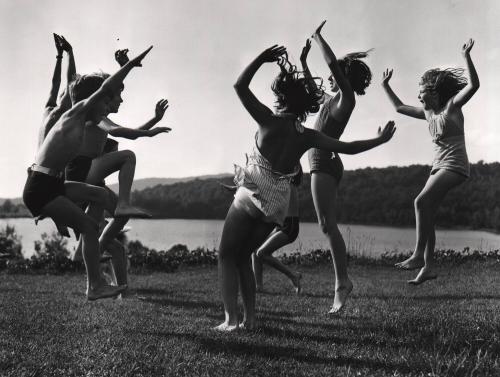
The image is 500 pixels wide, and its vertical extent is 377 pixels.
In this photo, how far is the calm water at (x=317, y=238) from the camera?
44.9 ft

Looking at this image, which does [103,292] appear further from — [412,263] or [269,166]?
[412,263]

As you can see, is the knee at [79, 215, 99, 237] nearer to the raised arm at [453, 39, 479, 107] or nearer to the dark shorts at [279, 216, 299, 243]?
the dark shorts at [279, 216, 299, 243]

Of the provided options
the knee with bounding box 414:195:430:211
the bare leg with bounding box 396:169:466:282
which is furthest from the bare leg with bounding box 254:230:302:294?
the knee with bounding box 414:195:430:211

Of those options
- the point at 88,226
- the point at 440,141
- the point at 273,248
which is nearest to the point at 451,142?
the point at 440,141

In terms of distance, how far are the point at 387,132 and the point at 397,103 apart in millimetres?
2347

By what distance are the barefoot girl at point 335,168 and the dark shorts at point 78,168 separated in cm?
222

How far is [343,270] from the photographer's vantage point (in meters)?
4.86

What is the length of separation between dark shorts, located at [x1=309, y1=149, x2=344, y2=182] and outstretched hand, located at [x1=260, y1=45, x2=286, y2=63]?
1.70 m

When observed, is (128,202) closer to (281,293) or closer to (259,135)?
(259,135)

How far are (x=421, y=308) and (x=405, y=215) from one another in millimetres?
16738

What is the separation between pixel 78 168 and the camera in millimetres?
5062

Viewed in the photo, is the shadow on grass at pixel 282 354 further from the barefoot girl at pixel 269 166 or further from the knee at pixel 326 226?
the knee at pixel 326 226

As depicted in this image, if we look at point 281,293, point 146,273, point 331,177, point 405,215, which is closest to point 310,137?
point 331,177

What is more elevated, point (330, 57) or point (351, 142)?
point (330, 57)
